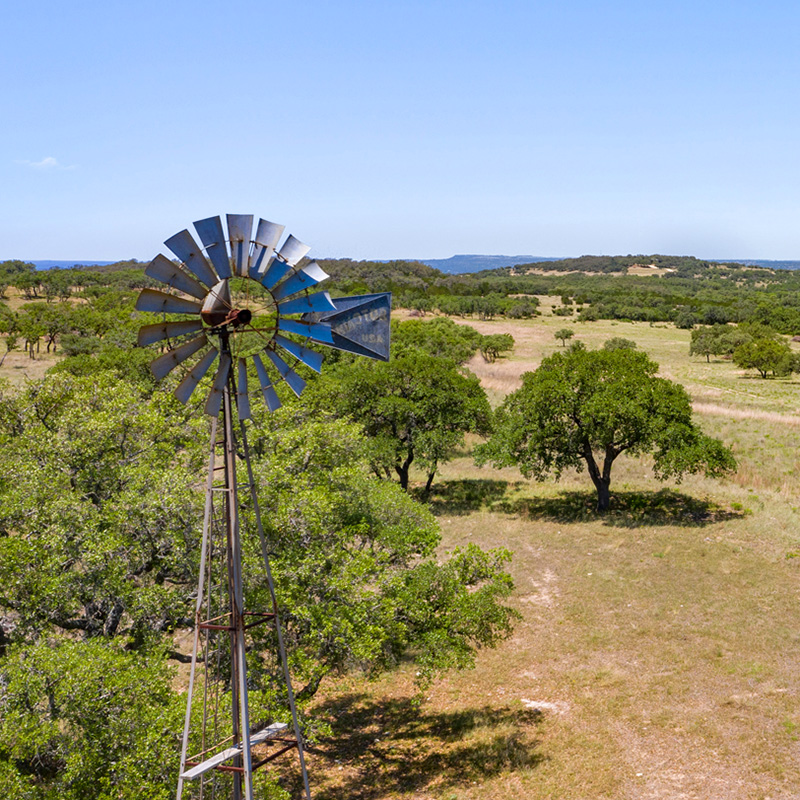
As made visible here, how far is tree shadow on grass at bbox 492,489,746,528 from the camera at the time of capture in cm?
3259

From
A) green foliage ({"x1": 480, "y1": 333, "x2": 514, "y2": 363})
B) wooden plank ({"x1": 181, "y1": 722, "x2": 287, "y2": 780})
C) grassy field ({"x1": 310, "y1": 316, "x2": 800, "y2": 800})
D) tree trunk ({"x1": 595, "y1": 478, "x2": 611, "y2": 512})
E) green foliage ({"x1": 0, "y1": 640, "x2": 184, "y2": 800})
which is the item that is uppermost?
green foliage ({"x1": 480, "y1": 333, "x2": 514, "y2": 363})

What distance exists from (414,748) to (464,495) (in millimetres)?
21891

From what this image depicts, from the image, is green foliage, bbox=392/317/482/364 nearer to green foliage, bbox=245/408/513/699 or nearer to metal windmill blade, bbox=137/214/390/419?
green foliage, bbox=245/408/513/699

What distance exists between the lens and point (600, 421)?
3253 cm

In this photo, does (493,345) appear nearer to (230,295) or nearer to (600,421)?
(600,421)

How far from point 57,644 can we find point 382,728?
10.0 meters

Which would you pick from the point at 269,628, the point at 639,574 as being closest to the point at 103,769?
the point at 269,628

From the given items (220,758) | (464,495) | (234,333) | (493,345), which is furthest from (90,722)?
(493,345)

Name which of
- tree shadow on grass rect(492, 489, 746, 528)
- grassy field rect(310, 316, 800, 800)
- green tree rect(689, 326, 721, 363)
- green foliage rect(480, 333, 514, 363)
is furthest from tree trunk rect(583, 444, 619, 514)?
green tree rect(689, 326, 721, 363)

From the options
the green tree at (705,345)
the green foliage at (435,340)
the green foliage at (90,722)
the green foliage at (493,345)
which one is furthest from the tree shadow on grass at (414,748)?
the green tree at (705,345)

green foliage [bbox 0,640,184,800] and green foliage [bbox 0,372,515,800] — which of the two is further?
green foliage [bbox 0,372,515,800]

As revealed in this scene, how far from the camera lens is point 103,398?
18203mm

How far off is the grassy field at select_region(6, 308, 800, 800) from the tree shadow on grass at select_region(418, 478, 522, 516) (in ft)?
0.85

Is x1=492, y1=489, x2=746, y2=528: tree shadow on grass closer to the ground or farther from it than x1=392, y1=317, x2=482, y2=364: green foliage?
closer to the ground
